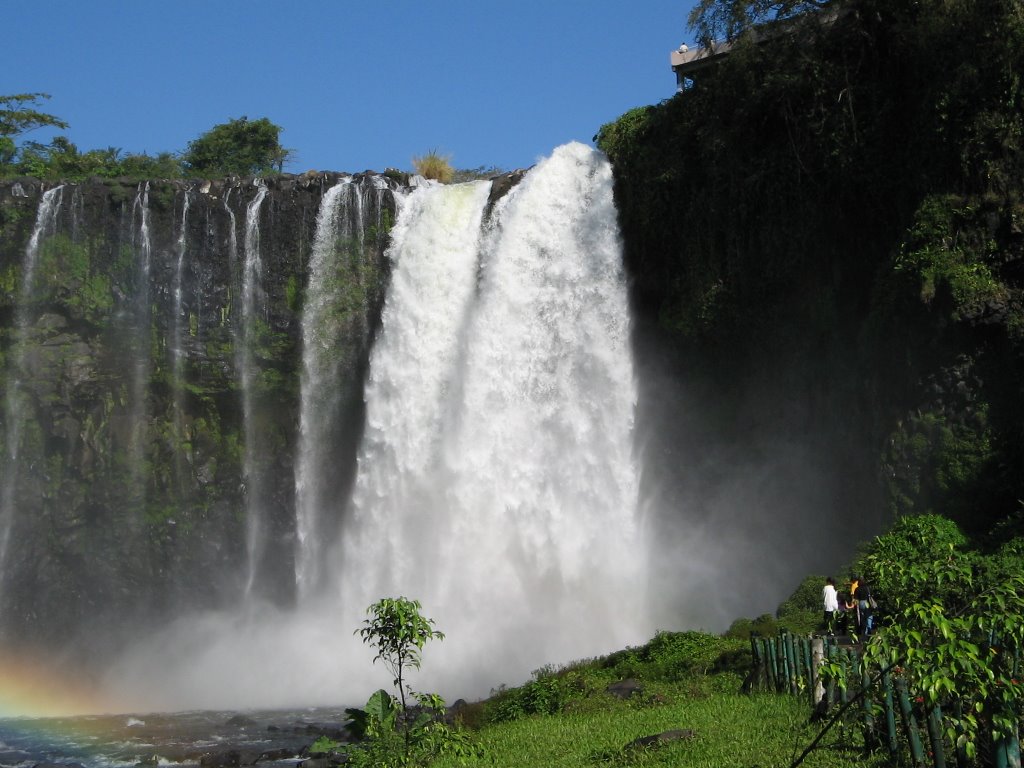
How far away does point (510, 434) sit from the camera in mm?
25906

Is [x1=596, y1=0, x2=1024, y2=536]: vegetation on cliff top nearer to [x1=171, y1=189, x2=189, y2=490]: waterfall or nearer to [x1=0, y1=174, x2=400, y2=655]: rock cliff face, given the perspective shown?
[x1=0, y1=174, x2=400, y2=655]: rock cliff face

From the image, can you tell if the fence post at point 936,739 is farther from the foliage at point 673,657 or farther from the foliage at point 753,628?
the foliage at point 753,628

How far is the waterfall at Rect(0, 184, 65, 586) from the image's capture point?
3131cm

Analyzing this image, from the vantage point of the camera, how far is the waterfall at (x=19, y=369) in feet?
103

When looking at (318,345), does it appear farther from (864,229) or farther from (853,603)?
(853,603)

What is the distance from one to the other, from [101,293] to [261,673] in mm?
11788

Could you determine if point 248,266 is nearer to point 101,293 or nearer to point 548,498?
point 101,293

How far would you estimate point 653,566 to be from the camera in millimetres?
25094

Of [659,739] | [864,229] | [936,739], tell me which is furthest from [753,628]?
[936,739]

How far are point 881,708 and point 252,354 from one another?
2467 cm

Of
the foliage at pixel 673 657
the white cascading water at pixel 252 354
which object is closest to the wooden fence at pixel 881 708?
the foliage at pixel 673 657

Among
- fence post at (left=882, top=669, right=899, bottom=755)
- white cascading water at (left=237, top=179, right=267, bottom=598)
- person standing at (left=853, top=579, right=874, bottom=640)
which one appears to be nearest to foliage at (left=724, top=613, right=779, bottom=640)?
person standing at (left=853, top=579, right=874, bottom=640)

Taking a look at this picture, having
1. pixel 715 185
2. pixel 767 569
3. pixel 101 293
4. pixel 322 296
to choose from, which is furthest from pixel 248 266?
pixel 767 569

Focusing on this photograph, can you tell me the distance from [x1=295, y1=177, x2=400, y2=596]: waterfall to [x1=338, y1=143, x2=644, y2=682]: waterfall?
180cm
